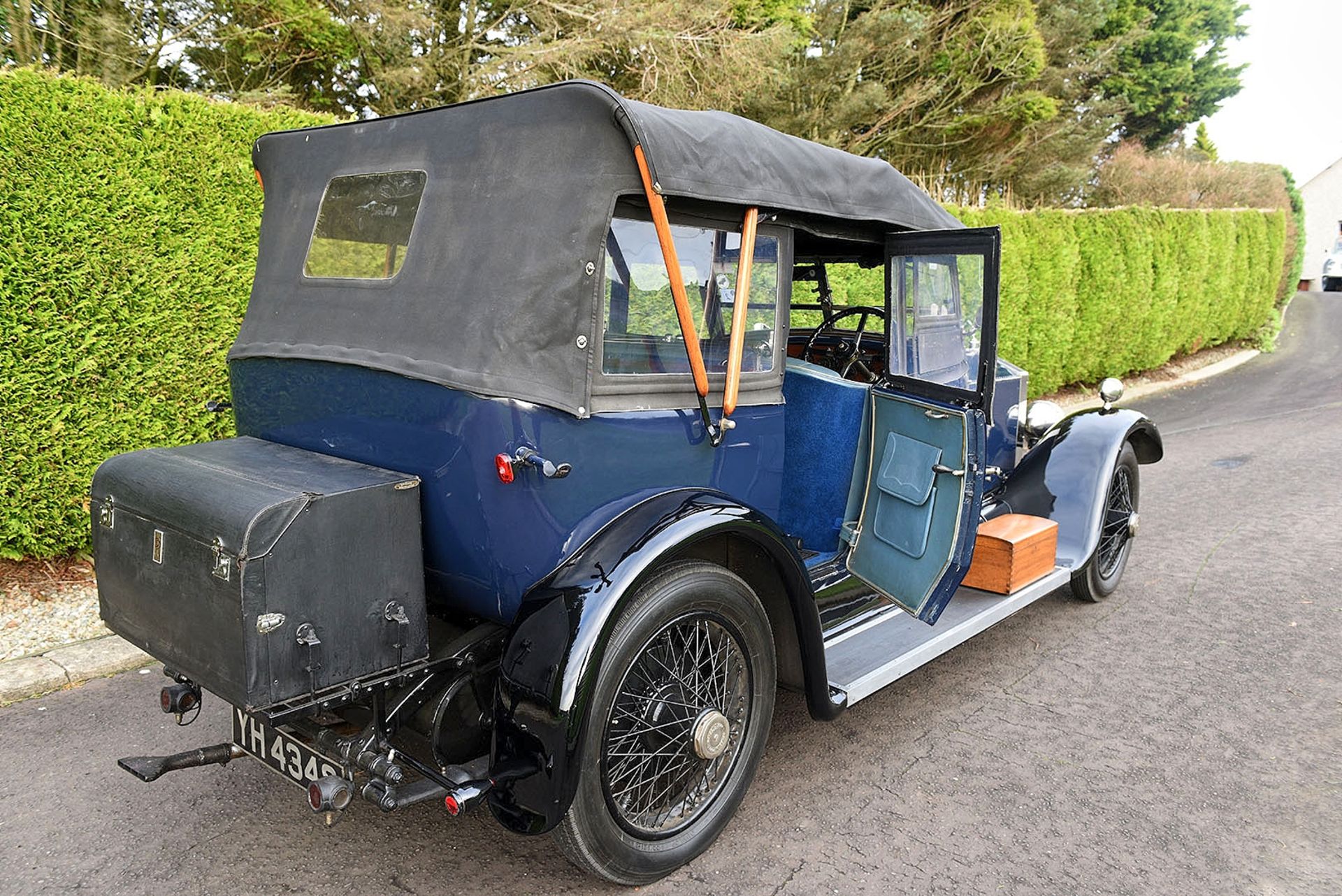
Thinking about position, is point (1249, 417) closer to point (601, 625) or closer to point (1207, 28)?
point (601, 625)

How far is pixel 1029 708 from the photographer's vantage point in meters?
3.83

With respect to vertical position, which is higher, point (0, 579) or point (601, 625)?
point (601, 625)

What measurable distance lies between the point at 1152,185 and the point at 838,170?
2395 centimetres

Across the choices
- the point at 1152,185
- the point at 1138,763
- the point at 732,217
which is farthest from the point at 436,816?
the point at 1152,185

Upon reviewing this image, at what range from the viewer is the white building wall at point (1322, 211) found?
38125 mm

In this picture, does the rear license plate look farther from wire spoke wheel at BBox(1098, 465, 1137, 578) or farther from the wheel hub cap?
wire spoke wheel at BBox(1098, 465, 1137, 578)

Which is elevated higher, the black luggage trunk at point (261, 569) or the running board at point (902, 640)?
the black luggage trunk at point (261, 569)

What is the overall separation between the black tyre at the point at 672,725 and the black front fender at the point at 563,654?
0.29 feet

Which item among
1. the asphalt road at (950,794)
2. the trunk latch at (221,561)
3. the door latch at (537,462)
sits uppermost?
the door latch at (537,462)

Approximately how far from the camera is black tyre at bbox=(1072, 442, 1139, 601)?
4910 millimetres

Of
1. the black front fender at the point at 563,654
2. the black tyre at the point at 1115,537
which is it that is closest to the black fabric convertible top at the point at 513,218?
the black front fender at the point at 563,654

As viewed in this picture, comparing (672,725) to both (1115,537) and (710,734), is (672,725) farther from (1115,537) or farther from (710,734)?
(1115,537)

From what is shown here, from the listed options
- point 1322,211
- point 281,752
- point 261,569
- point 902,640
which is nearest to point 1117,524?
point 902,640

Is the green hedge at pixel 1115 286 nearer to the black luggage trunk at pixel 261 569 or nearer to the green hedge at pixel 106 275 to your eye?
the green hedge at pixel 106 275
